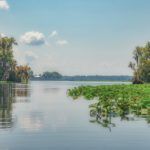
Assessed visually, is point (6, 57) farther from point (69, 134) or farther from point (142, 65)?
point (69, 134)

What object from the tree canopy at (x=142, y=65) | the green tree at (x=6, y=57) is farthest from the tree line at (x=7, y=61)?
the tree canopy at (x=142, y=65)

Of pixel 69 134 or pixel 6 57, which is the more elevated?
pixel 6 57

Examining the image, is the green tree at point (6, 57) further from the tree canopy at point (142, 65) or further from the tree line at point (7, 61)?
the tree canopy at point (142, 65)

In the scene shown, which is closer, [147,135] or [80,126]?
[147,135]

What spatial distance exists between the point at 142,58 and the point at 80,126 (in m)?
85.1

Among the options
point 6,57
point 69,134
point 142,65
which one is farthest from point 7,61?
point 69,134

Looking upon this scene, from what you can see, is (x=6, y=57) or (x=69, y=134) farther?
(x=6, y=57)

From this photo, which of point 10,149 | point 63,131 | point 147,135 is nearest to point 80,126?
point 63,131

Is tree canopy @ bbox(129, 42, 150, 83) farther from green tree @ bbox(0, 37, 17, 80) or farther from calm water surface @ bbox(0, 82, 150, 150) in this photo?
calm water surface @ bbox(0, 82, 150, 150)

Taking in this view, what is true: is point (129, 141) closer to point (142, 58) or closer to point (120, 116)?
point (120, 116)

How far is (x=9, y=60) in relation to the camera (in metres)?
133

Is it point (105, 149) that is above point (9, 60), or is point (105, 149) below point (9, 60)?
below

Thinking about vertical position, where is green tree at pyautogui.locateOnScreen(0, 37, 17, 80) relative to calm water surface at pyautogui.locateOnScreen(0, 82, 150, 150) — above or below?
above

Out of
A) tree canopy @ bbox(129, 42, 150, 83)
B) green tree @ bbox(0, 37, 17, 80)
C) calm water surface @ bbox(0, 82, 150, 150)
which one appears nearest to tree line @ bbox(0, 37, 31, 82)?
green tree @ bbox(0, 37, 17, 80)
